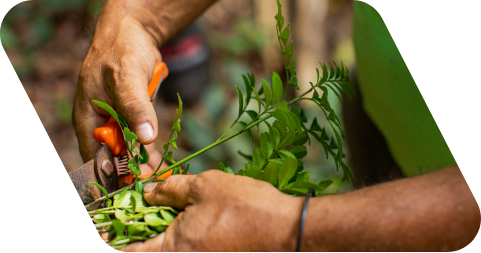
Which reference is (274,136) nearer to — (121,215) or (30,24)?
(121,215)

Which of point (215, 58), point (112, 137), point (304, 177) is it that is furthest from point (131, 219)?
point (215, 58)

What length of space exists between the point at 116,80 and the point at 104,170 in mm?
243

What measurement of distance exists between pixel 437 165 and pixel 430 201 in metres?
0.28

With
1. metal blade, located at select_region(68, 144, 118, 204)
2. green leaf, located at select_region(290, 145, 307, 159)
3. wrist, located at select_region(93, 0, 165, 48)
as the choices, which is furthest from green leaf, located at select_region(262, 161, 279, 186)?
wrist, located at select_region(93, 0, 165, 48)

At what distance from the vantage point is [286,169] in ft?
1.60

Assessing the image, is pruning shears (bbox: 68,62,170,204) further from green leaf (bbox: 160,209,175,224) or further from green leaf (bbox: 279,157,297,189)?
green leaf (bbox: 279,157,297,189)

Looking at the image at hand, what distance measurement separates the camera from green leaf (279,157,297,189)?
1.56ft

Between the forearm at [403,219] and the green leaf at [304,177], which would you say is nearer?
the forearm at [403,219]

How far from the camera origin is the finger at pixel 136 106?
0.68m

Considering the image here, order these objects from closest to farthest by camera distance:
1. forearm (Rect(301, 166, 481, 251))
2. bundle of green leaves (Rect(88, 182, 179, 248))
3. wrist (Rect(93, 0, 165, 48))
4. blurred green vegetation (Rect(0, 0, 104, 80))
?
forearm (Rect(301, 166, 481, 251)), bundle of green leaves (Rect(88, 182, 179, 248)), blurred green vegetation (Rect(0, 0, 104, 80)), wrist (Rect(93, 0, 165, 48))

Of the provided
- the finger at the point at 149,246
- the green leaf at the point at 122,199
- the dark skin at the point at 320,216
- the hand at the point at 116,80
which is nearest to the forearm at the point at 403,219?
the dark skin at the point at 320,216

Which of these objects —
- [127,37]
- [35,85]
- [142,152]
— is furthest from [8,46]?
[142,152]

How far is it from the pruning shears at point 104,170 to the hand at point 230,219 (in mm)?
163

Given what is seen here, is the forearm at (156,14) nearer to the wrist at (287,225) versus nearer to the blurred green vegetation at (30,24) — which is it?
the blurred green vegetation at (30,24)
